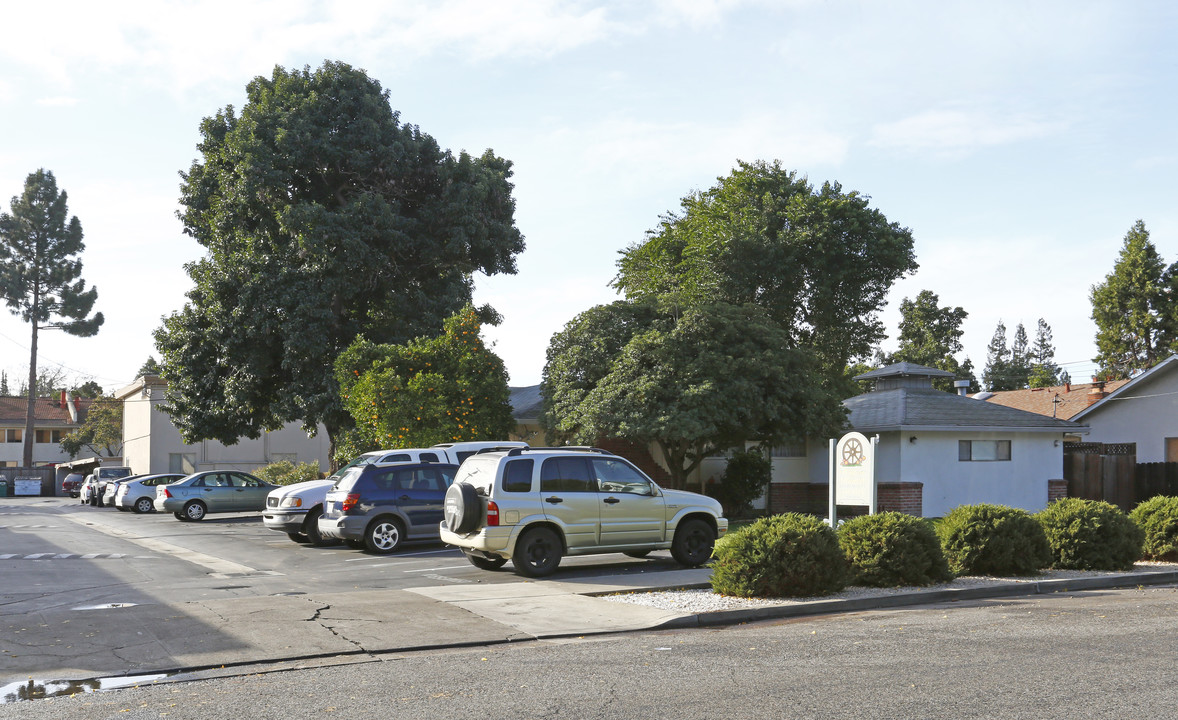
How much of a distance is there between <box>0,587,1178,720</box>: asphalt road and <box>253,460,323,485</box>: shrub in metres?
31.0

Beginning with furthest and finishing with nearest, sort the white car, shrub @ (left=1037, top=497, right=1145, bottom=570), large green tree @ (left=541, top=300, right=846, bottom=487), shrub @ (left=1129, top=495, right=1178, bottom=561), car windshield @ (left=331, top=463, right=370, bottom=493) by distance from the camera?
large green tree @ (left=541, top=300, right=846, bottom=487) < the white car < car windshield @ (left=331, top=463, right=370, bottom=493) < shrub @ (left=1129, top=495, right=1178, bottom=561) < shrub @ (left=1037, top=497, right=1145, bottom=570)

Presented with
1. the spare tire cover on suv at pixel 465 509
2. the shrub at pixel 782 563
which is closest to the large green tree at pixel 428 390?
the spare tire cover on suv at pixel 465 509

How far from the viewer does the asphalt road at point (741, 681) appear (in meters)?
6.80

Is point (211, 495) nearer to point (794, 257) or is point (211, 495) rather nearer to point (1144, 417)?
point (794, 257)

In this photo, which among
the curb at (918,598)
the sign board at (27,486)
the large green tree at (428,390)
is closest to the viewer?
the curb at (918,598)

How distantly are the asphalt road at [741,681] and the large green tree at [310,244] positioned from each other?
23340 mm

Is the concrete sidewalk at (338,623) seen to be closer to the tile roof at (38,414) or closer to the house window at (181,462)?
the house window at (181,462)

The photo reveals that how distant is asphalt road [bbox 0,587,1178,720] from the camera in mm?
6801

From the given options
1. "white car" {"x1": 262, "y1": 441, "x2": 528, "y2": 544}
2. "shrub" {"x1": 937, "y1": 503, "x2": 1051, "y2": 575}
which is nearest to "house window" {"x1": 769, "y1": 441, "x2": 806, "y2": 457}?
"white car" {"x1": 262, "y1": 441, "x2": 528, "y2": 544}

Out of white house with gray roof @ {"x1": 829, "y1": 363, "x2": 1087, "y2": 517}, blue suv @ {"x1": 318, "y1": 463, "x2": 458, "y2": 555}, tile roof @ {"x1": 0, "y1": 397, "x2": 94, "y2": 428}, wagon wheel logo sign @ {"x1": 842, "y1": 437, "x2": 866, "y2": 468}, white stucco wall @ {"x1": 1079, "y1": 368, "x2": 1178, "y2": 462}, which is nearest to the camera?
wagon wheel logo sign @ {"x1": 842, "y1": 437, "x2": 866, "y2": 468}

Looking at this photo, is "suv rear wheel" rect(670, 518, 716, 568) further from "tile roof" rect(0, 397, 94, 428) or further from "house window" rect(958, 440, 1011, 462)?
"tile roof" rect(0, 397, 94, 428)

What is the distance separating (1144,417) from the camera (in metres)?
35.2

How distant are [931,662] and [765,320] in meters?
19.9

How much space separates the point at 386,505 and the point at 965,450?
16815 mm
